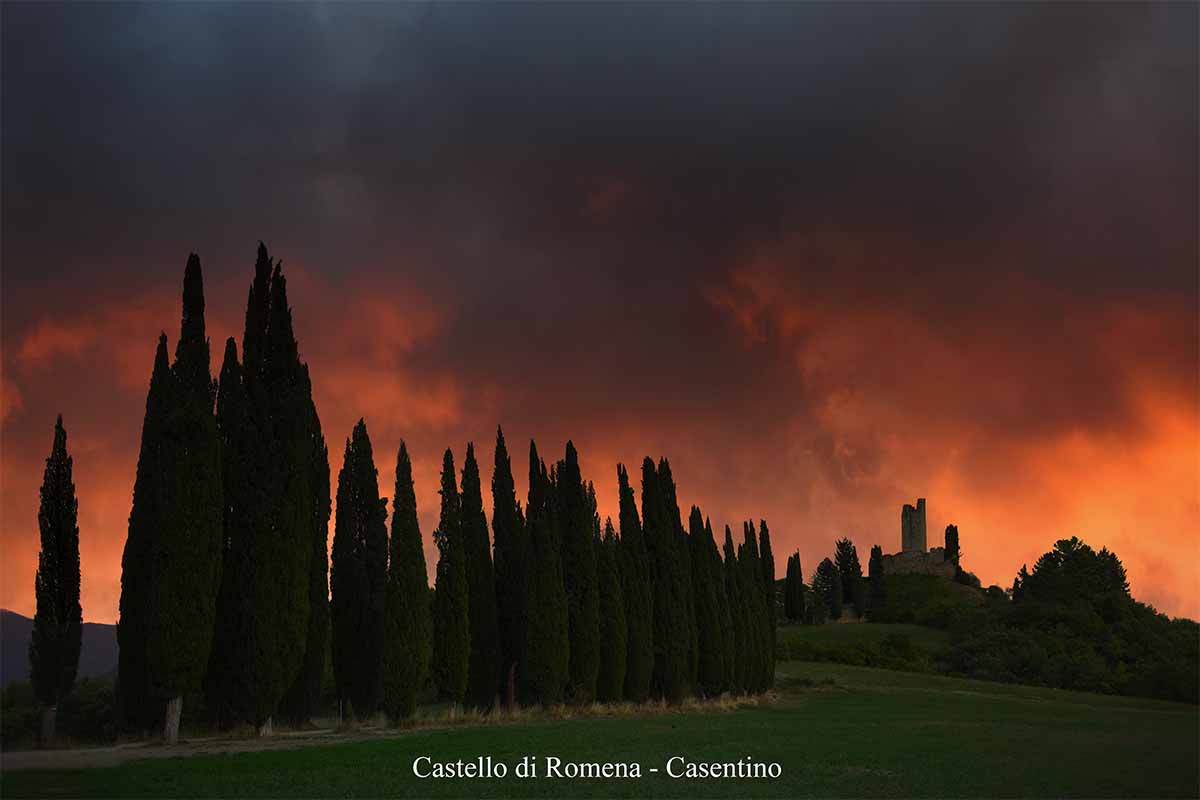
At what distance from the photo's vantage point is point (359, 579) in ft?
123

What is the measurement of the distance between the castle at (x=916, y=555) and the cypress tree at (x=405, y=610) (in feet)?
431

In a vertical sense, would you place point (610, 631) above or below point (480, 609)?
below

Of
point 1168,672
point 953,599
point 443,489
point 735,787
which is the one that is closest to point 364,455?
point 443,489

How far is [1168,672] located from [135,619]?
7064 cm

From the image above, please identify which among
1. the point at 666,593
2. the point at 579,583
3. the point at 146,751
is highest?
the point at 579,583

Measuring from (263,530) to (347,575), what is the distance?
8438 mm

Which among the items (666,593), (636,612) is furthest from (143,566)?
(666,593)

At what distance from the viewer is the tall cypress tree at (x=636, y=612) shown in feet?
163

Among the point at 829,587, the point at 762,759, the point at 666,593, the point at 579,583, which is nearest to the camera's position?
the point at 762,759

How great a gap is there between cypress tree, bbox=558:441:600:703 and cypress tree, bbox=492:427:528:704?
256 centimetres

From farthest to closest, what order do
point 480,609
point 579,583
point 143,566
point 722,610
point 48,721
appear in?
1. point 722,610
2. point 579,583
3. point 480,609
4. point 48,721
5. point 143,566

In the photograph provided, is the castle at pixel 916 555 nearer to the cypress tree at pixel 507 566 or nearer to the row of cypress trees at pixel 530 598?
the row of cypress trees at pixel 530 598

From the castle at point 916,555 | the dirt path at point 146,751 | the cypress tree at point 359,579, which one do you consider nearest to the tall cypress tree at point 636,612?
the cypress tree at point 359,579

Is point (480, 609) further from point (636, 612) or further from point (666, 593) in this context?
point (666, 593)
